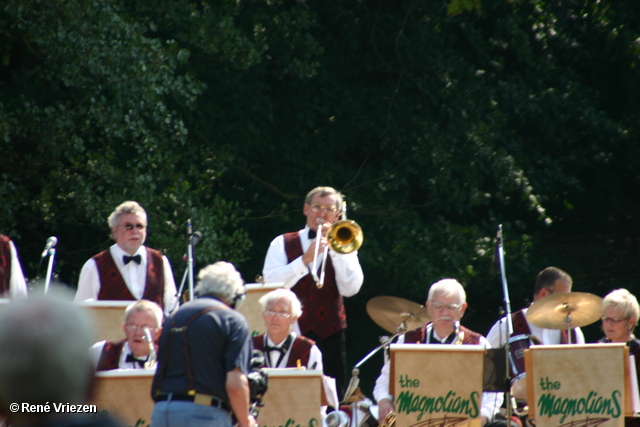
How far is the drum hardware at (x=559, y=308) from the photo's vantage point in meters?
5.10

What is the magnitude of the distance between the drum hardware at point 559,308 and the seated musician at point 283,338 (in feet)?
4.29

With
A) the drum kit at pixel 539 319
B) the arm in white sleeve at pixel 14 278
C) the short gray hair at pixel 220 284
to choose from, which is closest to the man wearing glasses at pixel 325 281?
the drum kit at pixel 539 319

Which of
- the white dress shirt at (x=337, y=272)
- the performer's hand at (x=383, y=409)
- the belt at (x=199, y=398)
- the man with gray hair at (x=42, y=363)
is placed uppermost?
the white dress shirt at (x=337, y=272)

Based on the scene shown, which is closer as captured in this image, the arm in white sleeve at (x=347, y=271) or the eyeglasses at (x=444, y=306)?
the eyeglasses at (x=444, y=306)

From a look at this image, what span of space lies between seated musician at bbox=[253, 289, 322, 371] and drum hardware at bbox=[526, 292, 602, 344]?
131 cm

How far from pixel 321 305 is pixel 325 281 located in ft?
0.47

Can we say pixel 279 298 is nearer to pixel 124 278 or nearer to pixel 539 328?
pixel 124 278

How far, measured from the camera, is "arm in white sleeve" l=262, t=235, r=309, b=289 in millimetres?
5250

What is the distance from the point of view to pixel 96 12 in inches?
307

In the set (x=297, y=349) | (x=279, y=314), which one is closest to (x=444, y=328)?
(x=297, y=349)

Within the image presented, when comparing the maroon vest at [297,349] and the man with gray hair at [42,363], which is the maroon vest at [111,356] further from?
the man with gray hair at [42,363]

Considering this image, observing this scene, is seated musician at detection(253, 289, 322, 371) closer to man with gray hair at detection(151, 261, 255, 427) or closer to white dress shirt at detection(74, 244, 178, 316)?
white dress shirt at detection(74, 244, 178, 316)

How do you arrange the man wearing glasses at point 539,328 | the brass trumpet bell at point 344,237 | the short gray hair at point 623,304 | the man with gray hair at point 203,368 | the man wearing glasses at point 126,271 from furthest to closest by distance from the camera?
the man wearing glasses at point 539,328 < the brass trumpet bell at point 344,237 < the man wearing glasses at point 126,271 < the short gray hair at point 623,304 < the man with gray hair at point 203,368

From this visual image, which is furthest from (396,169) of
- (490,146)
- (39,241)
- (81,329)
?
(81,329)
